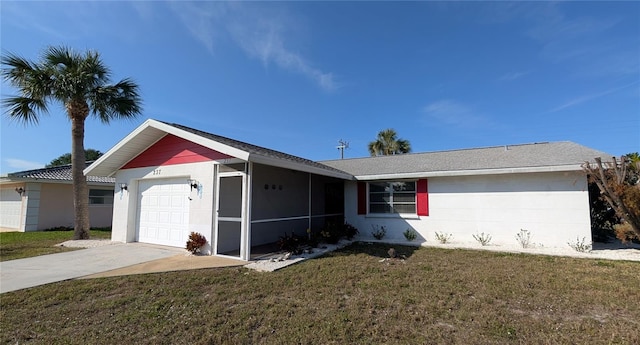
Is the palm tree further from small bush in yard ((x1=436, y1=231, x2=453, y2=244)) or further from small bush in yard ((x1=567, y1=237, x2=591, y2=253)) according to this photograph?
small bush in yard ((x1=567, y1=237, x2=591, y2=253))

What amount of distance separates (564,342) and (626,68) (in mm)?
12388

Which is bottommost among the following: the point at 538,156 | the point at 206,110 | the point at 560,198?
the point at 560,198

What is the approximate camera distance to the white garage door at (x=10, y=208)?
1523cm

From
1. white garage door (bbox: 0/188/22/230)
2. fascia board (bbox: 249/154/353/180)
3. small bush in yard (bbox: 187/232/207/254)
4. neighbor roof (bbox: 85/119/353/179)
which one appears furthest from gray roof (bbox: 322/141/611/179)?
white garage door (bbox: 0/188/22/230)

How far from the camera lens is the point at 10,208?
1586cm

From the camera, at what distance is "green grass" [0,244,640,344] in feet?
11.0

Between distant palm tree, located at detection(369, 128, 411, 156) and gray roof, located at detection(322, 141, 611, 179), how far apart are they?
13.0m

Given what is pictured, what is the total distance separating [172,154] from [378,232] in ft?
25.5

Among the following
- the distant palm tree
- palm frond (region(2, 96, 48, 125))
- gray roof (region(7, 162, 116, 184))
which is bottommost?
gray roof (region(7, 162, 116, 184))

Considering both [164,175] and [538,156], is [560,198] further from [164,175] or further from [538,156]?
[164,175]

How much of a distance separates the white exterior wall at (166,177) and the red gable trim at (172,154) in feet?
0.51

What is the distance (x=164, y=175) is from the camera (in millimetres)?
9305

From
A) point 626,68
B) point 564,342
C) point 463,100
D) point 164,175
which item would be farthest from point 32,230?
point 626,68

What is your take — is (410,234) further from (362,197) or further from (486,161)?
(486,161)
